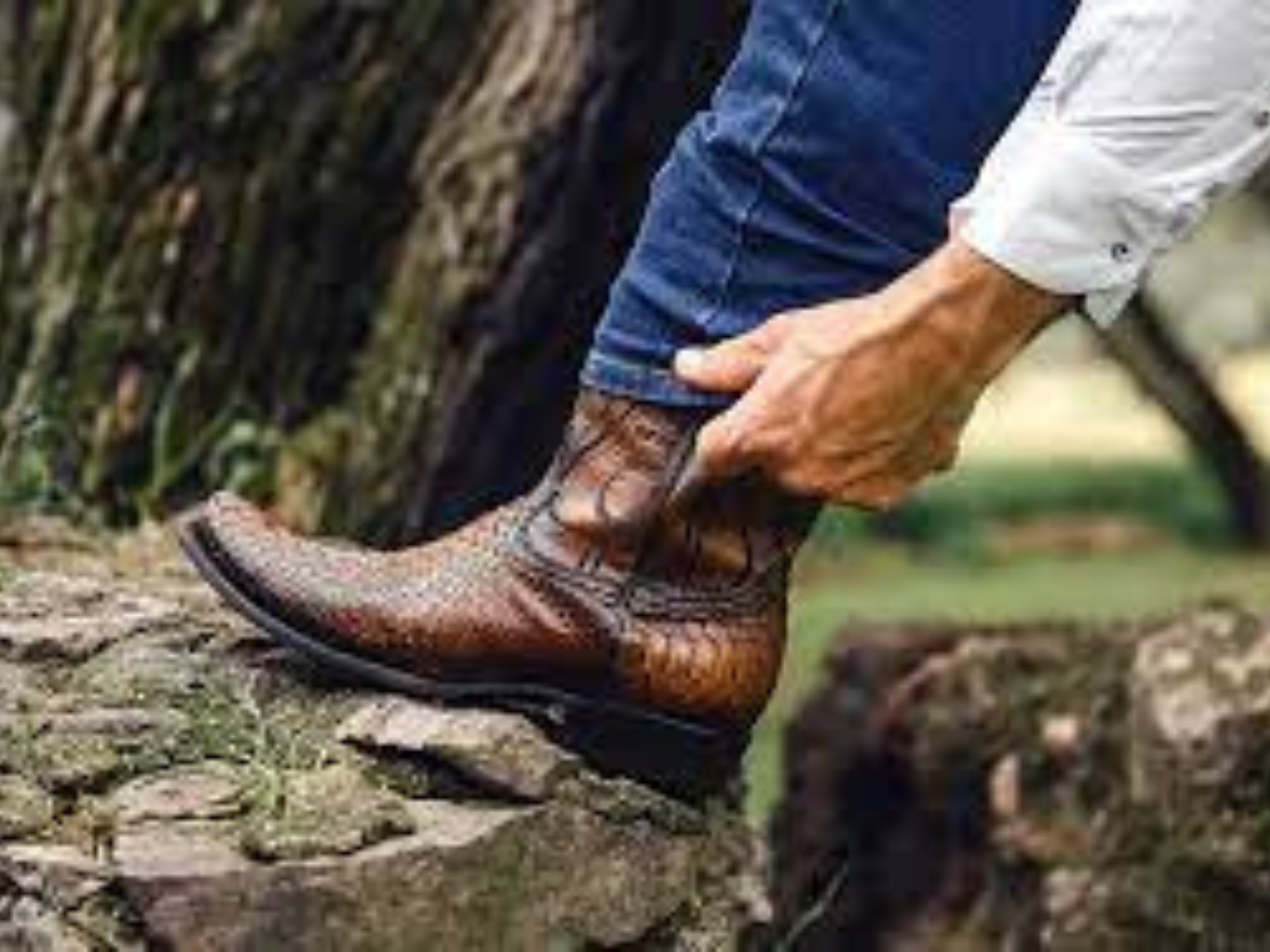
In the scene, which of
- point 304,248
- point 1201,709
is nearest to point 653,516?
point 1201,709

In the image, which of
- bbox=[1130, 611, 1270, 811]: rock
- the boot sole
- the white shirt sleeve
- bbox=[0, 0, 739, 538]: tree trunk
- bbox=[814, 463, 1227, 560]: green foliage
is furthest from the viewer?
bbox=[814, 463, 1227, 560]: green foliage

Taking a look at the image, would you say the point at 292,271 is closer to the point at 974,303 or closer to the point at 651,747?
the point at 651,747

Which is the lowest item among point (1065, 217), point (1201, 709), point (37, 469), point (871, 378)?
point (37, 469)

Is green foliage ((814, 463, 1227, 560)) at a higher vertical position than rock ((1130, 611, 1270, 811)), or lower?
lower

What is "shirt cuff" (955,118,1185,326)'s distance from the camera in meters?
2.97

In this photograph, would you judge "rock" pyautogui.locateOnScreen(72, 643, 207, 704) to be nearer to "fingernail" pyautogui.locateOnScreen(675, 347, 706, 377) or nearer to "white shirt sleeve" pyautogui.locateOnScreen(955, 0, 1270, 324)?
"fingernail" pyautogui.locateOnScreen(675, 347, 706, 377)

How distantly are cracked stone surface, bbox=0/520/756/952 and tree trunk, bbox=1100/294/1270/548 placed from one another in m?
6.66

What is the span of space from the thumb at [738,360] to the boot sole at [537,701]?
0.36 meters

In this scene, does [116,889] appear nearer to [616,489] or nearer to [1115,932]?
[616,489]

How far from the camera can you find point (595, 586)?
3389 millimetres

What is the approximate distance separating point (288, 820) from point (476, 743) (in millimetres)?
212

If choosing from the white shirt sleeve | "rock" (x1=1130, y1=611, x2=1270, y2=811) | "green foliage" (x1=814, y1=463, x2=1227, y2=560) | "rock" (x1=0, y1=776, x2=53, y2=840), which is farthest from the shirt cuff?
"green foliage" (x1=814, y1=463, x2=1227, y2=560)

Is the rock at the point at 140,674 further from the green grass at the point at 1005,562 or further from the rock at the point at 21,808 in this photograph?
the green grass at the point at 1005,562

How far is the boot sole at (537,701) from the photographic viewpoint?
3.43 m
